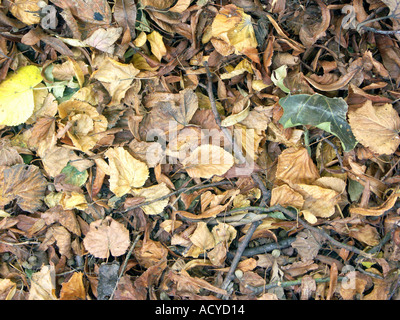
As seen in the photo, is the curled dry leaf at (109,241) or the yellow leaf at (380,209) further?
the curled dry leaf at (109,241)

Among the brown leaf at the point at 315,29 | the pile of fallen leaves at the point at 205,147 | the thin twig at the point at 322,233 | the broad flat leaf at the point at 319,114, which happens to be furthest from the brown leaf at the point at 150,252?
the brown leaf at the point at 315,29

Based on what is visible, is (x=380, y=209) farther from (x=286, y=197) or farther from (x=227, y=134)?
A: (x=227, y=134)

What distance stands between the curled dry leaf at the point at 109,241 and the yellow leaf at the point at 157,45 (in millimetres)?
537

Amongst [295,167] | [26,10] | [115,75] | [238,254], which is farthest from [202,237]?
[26,10]

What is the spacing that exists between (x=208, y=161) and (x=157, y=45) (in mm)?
385

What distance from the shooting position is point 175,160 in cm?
105

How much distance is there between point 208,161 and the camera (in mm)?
1015

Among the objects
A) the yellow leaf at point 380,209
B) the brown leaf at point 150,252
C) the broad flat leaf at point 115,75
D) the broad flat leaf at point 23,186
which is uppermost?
the broad flat leaf at point 115,75

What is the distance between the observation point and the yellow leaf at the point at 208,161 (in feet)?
3.28

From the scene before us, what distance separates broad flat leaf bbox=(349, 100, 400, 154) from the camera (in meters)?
0.97

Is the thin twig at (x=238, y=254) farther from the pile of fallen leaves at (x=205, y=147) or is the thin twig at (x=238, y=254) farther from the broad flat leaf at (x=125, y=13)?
the broad flat leaf at (x=125, y=13)

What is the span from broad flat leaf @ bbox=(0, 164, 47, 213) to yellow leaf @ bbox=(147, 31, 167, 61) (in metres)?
0.54

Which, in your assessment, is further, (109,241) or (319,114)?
(109,241)

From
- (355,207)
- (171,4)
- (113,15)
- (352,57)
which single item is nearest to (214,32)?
(171,4)
